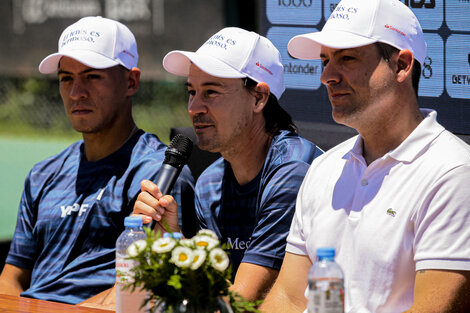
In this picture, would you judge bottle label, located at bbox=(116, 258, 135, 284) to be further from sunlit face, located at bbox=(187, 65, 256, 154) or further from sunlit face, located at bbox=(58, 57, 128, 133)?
sunlit face, located at bbox=(58, 57, 128, 133)

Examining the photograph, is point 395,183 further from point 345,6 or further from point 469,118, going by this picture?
point 469,118

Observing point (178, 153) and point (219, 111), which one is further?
point (219, 111)

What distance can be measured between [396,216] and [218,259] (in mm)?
605

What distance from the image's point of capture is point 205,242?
1.89m

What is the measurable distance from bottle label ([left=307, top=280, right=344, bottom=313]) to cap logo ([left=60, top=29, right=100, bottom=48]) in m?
1.96

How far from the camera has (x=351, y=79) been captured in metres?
2.44

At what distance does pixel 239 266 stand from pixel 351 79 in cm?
76

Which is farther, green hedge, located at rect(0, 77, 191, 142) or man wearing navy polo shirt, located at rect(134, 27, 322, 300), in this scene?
green hedge, located at rect(0, 77, 191, 142)

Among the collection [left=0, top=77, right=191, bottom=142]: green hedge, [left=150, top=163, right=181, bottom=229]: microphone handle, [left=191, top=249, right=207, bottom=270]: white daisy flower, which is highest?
[left=191, top=249, right=207, bottom=270]: white daisy flower

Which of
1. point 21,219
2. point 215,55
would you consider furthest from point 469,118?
point 21,219

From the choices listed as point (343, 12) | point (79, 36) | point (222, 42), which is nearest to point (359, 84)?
point (343, 12)

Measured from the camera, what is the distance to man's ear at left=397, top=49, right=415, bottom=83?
2408 mm

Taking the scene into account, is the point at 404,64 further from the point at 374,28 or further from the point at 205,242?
Answer: the point at 205,242

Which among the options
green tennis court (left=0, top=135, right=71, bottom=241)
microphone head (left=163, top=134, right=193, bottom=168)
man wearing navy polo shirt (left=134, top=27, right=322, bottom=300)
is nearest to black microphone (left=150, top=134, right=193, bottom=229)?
microphone head (left=163, top=134, right=193, bottom=168)
